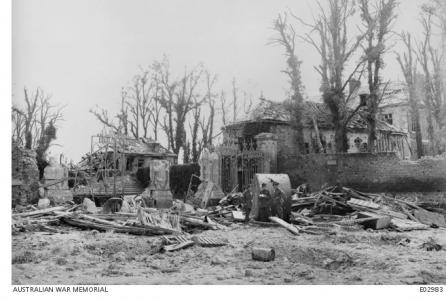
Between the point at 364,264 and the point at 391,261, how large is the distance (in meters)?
0.45

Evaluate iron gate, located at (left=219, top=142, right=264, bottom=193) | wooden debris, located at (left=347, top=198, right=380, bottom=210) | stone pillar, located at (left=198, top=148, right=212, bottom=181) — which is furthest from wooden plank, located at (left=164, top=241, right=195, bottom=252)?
iron gate, located at (left=219, top=142, right=264, bottom=193)

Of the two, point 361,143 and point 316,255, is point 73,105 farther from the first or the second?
point 361,143

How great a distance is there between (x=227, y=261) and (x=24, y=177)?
8.93 metres

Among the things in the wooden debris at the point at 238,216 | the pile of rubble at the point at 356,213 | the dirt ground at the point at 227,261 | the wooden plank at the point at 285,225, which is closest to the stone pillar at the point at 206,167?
the pile of rubble at the point at 356,213

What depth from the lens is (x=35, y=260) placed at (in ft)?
24.0

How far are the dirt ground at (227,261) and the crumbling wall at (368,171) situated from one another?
25.8 ft

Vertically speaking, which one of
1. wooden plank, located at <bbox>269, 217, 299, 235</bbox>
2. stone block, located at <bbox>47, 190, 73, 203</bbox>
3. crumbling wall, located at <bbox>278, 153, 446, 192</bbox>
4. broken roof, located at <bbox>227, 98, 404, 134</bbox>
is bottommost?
wooden plank, located at <bbox>269, 217, 299, 235</bbox>

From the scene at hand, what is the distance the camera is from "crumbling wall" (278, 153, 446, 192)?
653 inches

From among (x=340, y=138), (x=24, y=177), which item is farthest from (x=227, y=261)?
(x=340, y=138)

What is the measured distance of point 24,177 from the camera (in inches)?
540

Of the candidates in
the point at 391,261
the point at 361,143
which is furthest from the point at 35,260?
the point at 361,143

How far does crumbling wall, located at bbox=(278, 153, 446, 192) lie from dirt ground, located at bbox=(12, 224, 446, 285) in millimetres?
7855

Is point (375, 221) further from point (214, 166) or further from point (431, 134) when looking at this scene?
point (431, 134)

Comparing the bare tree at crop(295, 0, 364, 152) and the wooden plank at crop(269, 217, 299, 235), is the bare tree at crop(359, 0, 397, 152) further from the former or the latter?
the wooden plank at crop(269, 217, 299, 235)
